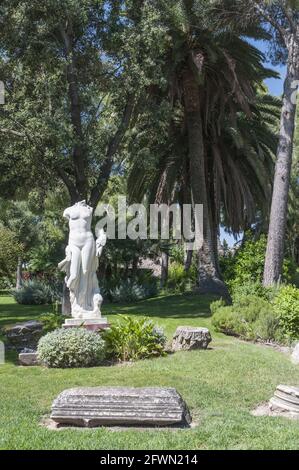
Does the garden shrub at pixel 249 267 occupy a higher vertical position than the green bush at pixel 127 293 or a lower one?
higher

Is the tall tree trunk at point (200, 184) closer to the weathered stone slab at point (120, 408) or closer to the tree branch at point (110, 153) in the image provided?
the tree branch at point (110, 153)

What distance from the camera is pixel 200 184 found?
18.6m

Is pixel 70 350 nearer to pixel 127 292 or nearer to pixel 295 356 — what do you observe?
pixel 295 356

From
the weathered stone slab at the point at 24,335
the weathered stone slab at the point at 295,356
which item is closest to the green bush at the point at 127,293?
the weathered stone slab at the point at 24,335

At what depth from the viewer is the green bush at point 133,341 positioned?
9484 millimetres

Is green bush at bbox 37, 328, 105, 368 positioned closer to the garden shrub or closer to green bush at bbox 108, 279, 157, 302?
the garden shrub

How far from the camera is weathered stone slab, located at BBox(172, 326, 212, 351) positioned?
1017 cm

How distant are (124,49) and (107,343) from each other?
10.2 metres

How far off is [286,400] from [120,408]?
2.20 m

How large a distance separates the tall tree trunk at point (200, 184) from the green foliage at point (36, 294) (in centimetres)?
621

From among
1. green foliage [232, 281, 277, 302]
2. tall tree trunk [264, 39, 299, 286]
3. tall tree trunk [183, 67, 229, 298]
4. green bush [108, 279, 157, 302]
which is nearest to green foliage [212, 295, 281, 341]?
green foliage [232, 281, 277, 302]

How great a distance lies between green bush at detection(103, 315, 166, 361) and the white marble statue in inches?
37.5

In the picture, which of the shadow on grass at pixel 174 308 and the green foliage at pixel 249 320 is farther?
the shadow on grass at pixel 174 308
